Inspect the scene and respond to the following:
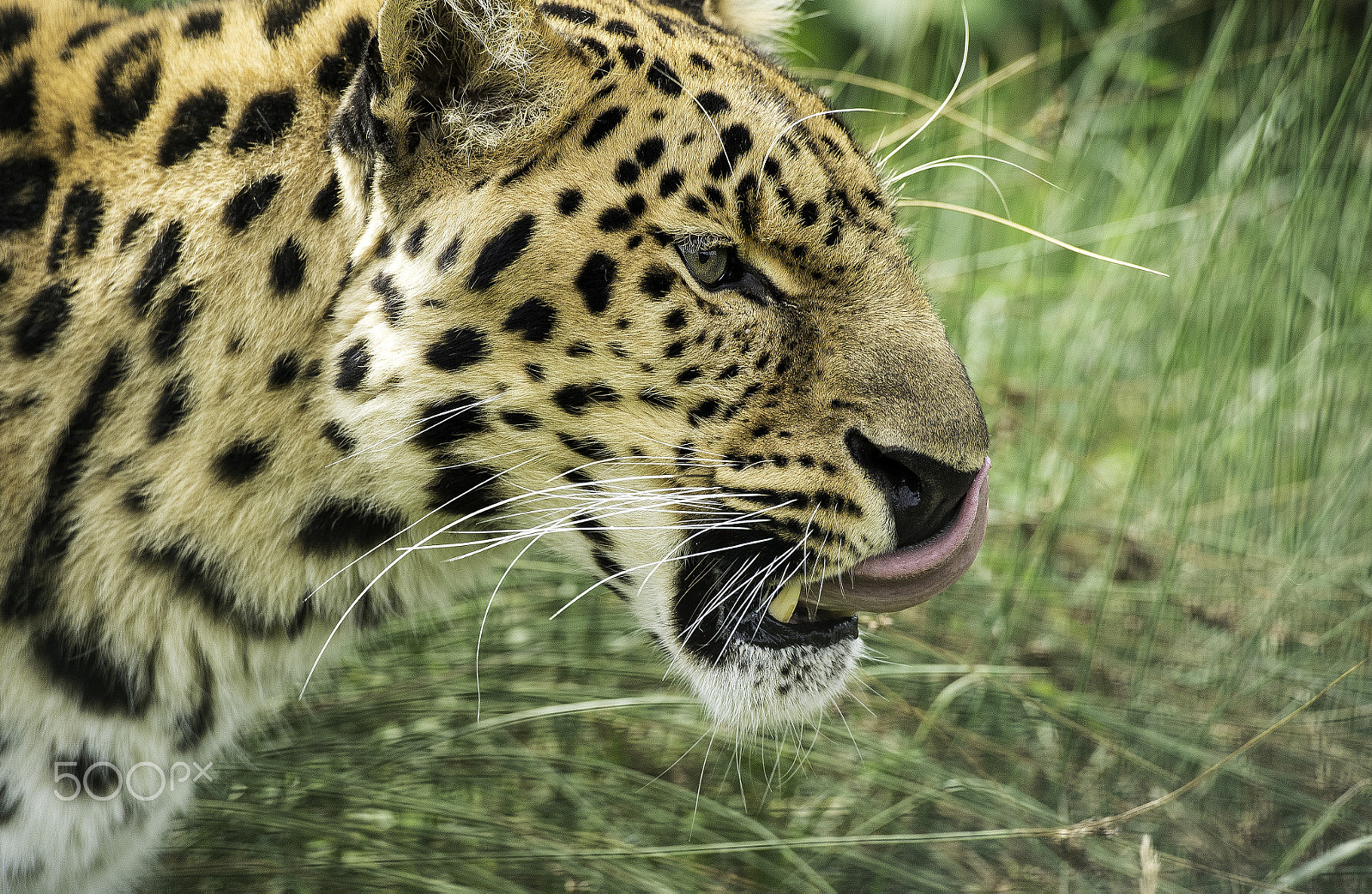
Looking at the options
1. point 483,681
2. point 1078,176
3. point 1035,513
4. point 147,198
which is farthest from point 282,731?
point 1078,176

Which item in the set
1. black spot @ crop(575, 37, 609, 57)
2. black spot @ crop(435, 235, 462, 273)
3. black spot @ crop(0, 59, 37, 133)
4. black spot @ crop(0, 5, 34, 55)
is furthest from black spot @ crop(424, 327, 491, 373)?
black spot @ crop(0, 5, 34, 55)

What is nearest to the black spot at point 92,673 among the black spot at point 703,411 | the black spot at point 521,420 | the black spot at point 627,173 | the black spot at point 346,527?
the black spot at point 346,527

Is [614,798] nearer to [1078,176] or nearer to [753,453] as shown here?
[753,453]

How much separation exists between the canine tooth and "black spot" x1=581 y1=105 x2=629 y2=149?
3.71 ft

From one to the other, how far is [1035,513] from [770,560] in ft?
9.25

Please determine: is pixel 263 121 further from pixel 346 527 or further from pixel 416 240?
pixel 346 527

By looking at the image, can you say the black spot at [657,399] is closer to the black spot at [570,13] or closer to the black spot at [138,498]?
the black spot at [570,13]

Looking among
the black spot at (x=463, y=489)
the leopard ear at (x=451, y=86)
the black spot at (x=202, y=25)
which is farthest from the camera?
the black spot at (x=202, y=25)

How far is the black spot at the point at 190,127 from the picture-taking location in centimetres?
247

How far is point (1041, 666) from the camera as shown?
447 centimetres

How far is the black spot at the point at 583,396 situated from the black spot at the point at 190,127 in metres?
0.98

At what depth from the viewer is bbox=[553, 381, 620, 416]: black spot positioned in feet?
7.94

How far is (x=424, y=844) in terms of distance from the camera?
343cm

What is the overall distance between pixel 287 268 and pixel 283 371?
22 centimetres
